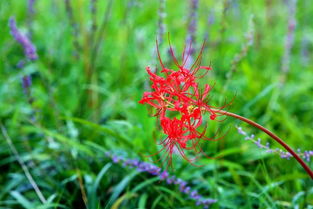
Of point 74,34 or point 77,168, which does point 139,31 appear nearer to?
point 74,34

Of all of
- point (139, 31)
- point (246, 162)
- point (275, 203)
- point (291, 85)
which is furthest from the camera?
point (139, 31)

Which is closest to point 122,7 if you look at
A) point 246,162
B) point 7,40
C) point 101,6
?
point 101,6

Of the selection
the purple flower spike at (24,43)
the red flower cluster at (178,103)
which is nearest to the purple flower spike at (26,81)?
the purple flower spike at (24,43)

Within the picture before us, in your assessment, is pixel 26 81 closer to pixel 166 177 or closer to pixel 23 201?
pixel 23 201

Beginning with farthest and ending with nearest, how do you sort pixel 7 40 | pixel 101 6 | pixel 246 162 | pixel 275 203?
pixel 101 6 → pixel 7 40 → pixel 246 162 → pixel 275 203

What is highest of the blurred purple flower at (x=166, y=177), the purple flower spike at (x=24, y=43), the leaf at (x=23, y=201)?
the purple flower spike at (x=24, y=43)

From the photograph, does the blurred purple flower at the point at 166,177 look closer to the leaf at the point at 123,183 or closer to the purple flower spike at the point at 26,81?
the leaf at the point at 123,183

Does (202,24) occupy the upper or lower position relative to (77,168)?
upper

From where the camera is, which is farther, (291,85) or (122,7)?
(122,7)

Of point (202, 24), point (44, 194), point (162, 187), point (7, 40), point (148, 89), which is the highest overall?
point (202, 24)

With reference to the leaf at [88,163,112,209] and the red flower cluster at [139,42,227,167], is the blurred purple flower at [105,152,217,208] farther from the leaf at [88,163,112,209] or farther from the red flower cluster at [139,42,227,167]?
the red flower cluster at [139,42,227,167]
